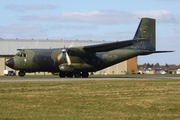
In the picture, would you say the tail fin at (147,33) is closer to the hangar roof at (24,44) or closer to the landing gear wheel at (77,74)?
the landing gear wheel at (77,74)

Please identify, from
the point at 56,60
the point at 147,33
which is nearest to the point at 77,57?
the point at 56,60

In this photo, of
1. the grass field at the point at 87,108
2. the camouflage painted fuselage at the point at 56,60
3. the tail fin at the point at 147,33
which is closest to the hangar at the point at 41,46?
the tail fin at the point at 147,33

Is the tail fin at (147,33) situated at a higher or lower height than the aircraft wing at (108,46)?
higher

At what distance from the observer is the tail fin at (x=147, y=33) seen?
5288cm

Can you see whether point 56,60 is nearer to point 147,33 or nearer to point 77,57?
point 77,57

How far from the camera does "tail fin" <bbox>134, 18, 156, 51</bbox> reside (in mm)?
52875

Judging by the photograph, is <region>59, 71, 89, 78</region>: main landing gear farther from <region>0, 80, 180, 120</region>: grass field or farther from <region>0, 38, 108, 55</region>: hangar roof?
<region>0, 38, 108, 55</region>: hangar roof

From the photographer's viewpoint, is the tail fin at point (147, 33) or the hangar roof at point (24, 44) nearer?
the tail fin at point (147, 33)

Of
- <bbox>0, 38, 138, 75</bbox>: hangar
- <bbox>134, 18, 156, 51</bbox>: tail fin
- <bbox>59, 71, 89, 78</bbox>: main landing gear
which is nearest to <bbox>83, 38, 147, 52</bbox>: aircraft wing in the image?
<bbox>59, 71, 89, 78</bbox>: main landing gear

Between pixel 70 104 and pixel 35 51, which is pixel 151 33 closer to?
pixel 35 51

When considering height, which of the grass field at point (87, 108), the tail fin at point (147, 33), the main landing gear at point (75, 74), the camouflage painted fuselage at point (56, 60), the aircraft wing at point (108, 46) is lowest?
the grass field at point (87, 108)

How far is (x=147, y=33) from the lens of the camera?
53.3 metres

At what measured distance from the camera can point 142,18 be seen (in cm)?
5366

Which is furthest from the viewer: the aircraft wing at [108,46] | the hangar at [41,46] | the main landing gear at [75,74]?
the hangar at [41,46]
